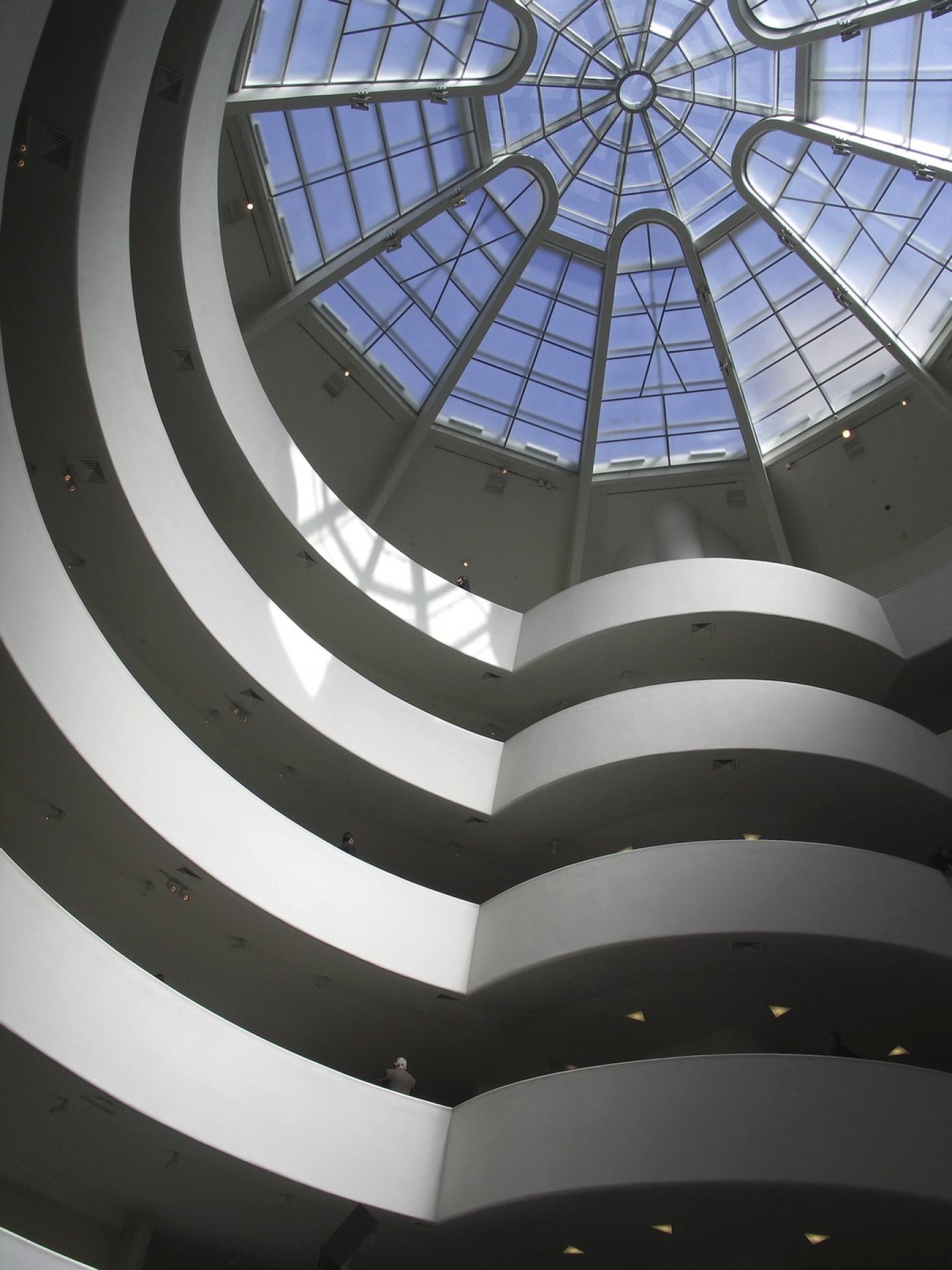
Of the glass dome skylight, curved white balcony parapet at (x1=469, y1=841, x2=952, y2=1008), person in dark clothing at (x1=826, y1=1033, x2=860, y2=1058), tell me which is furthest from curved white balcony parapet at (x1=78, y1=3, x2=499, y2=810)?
person in dark clothing at (x1=826, y1=1033, x2=860, y2=1058)

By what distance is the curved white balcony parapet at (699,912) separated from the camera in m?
14.1

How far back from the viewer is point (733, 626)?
20.5m

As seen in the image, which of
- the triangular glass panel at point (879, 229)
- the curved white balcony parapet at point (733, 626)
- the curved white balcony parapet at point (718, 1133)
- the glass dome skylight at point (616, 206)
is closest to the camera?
the curved white balcony parapet at point (718, 1133)

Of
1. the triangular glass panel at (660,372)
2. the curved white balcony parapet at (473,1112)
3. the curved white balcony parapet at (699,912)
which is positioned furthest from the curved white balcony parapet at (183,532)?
the triangular glass panel at (660,372)

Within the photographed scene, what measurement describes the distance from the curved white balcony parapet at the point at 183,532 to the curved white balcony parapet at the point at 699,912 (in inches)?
146

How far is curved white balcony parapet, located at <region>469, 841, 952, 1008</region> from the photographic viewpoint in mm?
14141

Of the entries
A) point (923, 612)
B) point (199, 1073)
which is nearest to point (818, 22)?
point (923, 612)

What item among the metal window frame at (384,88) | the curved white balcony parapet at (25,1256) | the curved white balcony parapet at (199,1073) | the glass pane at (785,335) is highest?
the glass pane at (785,335)

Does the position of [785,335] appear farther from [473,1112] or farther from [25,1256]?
[25,1256]

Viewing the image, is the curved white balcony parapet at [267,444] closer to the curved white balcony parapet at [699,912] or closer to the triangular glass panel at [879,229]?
the curved white balcony parapet at [699,912]

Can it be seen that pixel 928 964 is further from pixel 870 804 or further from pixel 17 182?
pixel 17 182

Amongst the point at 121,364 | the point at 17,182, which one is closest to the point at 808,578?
the point at 121,364

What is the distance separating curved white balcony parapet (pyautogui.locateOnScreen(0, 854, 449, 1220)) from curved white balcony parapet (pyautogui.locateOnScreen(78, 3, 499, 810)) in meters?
5.86

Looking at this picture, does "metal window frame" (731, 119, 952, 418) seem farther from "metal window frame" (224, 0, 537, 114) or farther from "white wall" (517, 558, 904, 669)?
"white wall" (517, 558, 904, 669)
